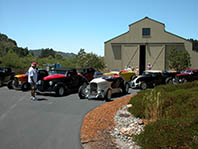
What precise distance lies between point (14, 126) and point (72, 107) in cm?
361

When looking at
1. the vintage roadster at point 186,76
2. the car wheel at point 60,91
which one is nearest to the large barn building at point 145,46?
the vintage roadster at point 186,76

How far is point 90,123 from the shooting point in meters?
7.76

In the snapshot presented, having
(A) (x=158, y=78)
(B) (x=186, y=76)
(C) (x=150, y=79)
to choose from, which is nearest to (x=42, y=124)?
(C) (x=150, y=79)

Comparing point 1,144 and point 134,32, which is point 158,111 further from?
point 134,32

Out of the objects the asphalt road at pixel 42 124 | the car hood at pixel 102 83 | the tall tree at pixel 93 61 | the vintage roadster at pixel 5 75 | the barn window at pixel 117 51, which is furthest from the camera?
the barn window at pixel 117 51

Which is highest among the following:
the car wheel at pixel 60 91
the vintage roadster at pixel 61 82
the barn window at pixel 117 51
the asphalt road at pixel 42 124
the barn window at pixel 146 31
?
the barn window at pixel 146 31

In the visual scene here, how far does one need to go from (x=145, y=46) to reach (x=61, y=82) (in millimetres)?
23768

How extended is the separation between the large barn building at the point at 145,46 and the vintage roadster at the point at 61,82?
69.0 ft

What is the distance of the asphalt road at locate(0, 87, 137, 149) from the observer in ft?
19.4

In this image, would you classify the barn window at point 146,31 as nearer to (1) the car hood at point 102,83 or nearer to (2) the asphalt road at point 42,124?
(1) the car hood at point 102,83

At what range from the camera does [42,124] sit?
777 centimetres

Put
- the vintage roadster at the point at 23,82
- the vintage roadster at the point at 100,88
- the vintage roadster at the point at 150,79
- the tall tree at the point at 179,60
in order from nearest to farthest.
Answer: the vintage roadster at the point at 100,88
the vintage roadster at the point at 23,82
the vintage roadster at the point at 150,79
the tall tree at the point at 179,60

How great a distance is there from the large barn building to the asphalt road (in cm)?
2496

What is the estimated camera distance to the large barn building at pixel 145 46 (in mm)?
34656
